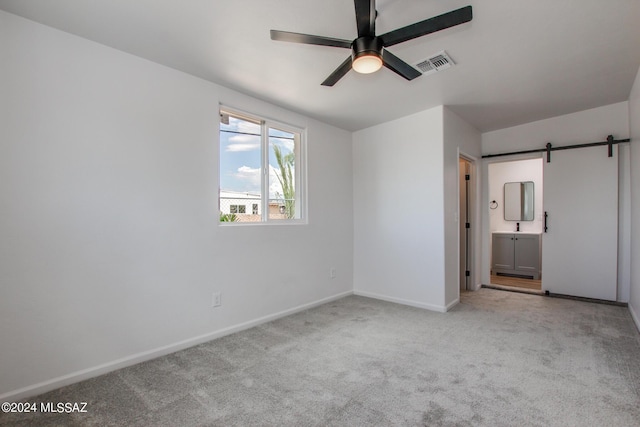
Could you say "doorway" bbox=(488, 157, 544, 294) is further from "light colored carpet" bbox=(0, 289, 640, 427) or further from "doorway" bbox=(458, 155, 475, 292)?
"light colored carpet" bbox=(0, 289, 640, 427)

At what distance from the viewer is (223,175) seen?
3.17m

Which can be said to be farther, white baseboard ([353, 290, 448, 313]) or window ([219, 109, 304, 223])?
white baseboard ([353, 290, 448, 313])

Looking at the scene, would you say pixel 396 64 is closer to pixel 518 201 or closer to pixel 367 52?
pixel 367 52

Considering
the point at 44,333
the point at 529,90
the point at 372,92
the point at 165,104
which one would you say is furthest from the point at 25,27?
the point at 529,90

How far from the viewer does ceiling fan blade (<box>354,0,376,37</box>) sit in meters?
1.59

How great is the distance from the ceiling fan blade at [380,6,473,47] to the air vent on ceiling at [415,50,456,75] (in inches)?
35.6

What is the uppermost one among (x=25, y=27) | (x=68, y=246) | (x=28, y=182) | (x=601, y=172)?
(x=25, y=27)

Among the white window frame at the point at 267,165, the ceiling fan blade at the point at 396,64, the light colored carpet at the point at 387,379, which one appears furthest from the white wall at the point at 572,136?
the ceiling fan blade at the point at 396,64

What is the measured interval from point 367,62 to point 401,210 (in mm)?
2507

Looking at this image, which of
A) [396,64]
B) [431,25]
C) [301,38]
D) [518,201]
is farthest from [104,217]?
[518,201]

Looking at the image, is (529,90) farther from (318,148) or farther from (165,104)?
(165,104)

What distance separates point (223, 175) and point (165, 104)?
0.83 m

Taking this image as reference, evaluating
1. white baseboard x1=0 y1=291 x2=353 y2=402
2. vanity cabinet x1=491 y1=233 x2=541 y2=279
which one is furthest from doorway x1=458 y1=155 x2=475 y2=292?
white baseboard x1=0 y1=291 x2=353 y2=402

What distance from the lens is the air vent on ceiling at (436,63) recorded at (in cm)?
254
